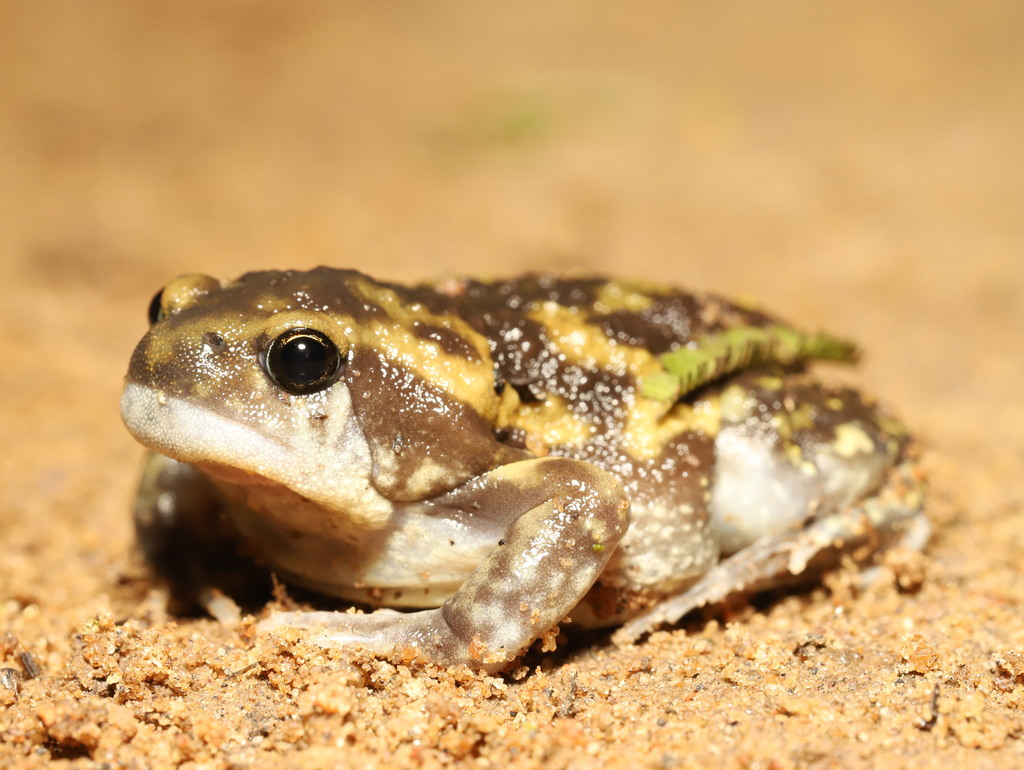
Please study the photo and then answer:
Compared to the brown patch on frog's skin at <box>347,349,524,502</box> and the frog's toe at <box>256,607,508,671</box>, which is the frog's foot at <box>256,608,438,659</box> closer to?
the frog's toe at <box>256,607,508,671</box>

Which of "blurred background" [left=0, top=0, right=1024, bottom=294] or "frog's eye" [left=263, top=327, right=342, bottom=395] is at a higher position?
"blurred background" [left=0, top=0, right=1024, bottom=294]

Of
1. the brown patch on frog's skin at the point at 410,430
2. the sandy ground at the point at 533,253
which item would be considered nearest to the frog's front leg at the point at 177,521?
the sandy ground at the point at 533,253

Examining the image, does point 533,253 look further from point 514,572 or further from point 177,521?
point 514,572

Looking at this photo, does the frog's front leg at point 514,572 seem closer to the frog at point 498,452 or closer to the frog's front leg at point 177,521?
the frog at point 498,452

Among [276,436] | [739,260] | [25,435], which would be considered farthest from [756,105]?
[276,436]

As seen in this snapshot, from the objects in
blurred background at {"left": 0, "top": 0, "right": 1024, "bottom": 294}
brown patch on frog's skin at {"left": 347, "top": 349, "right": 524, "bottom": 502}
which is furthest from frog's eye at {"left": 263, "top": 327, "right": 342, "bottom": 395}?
blurred background at {"left": 0, "top": 0, "right": 1024, "bottom": 294}

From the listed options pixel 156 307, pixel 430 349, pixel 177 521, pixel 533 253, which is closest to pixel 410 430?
pixel 430 349
